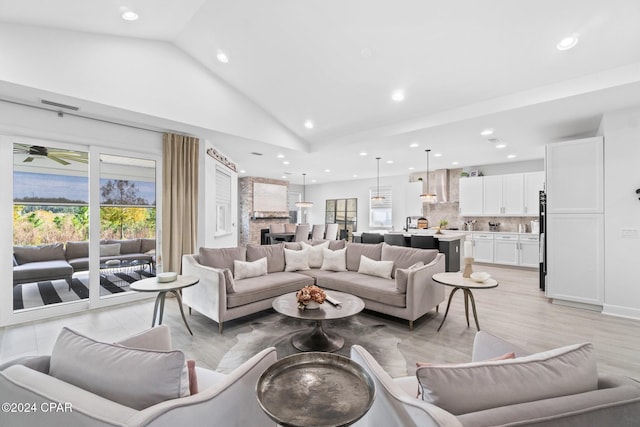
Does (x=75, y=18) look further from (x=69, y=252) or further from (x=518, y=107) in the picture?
(x=518, y=107)

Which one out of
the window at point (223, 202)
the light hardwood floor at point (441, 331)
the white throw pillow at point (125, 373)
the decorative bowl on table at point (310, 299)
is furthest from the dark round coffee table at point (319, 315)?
the window at point (223, 202)

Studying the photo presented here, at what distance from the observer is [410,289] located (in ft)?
10.3

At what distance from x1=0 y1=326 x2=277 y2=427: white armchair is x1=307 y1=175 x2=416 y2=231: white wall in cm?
885

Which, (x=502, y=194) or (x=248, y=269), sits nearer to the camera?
(x=248, y=269)

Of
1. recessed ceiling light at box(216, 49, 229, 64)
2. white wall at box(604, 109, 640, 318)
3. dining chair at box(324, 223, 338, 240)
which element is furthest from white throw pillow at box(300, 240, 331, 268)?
dining chair at box(324, 223, 338, 240)

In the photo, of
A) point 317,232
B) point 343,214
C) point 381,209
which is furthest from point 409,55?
point 343,214

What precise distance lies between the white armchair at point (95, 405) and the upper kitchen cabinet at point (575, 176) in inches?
194

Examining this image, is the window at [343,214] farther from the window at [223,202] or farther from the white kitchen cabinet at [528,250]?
the white kitchen cabinet at [528,250]

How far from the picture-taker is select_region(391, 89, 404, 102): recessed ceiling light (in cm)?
392

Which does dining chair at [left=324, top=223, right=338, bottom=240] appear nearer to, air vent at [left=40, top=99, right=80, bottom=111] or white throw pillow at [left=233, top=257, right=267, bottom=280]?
white throw pillow at [left=233, top=257, right=267, bottom=280]

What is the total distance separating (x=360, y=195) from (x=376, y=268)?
6983 millimetres

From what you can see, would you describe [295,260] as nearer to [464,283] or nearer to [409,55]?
[464,283]

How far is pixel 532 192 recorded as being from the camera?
21.7 feet

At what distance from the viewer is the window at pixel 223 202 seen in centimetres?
607
